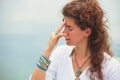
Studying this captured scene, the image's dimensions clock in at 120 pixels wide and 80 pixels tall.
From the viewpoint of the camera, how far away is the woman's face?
152 centimetres

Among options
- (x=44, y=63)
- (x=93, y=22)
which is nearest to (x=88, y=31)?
(x=93, y=22)

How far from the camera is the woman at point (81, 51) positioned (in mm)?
1524

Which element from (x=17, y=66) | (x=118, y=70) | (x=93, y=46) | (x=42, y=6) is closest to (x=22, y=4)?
(x=42, y=6)

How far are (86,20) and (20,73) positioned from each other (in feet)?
3.74

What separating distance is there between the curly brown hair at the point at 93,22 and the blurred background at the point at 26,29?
81 centimetres

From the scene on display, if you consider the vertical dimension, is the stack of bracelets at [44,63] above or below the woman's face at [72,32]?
below

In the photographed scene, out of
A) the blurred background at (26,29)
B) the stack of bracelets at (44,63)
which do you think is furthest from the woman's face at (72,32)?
the blurred background at (26,29)

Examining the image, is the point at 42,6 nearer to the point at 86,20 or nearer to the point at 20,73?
the point at 20,73

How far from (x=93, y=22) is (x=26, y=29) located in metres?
1.00

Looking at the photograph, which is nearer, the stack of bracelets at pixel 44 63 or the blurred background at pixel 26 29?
the stack of bracelets at pixel 44 63

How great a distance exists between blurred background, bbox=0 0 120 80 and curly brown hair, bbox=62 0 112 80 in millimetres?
814

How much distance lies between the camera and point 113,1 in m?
2.42

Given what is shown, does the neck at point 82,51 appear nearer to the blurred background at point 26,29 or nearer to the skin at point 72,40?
the skin at point 72,40

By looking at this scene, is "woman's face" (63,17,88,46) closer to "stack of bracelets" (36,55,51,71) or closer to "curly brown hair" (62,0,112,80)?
"curly brown hair" (62,0,112,80)
